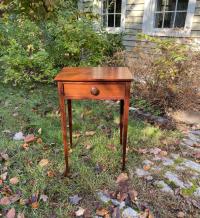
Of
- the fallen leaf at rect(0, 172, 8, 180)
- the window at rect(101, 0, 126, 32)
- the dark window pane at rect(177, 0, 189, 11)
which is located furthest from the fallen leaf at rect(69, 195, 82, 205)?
the window at rect(101, 0, 126, 32)

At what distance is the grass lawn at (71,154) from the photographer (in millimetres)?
1803

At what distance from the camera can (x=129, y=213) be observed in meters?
1.68

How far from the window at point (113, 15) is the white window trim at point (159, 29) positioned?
83cm

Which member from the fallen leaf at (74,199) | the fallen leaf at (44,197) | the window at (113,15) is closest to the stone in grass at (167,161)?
the fallen leaf at (74,199)

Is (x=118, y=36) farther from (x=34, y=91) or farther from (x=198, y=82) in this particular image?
(x=198, y=82)

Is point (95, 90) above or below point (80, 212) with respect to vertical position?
above

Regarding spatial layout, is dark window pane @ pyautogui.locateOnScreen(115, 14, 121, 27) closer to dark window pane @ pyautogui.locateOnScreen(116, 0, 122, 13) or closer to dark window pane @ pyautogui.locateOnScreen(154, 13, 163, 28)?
dark window pane @ pyautogui.locateOnScreen(116, 0, 122, 13)

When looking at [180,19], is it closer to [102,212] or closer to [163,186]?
[163,186]

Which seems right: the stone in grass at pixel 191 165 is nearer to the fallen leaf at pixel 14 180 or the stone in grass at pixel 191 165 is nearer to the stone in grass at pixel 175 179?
the stone in grass at pixel 175 179

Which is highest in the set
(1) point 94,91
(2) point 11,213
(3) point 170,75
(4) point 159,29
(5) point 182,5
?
(5) point 182,5

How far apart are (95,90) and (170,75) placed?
5.53ft

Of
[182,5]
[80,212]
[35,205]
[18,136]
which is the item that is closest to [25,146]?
[18,136]

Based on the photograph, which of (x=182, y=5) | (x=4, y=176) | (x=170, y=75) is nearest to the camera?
(x=4, y=176)

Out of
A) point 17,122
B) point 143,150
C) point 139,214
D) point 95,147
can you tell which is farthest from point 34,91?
point 139,214
